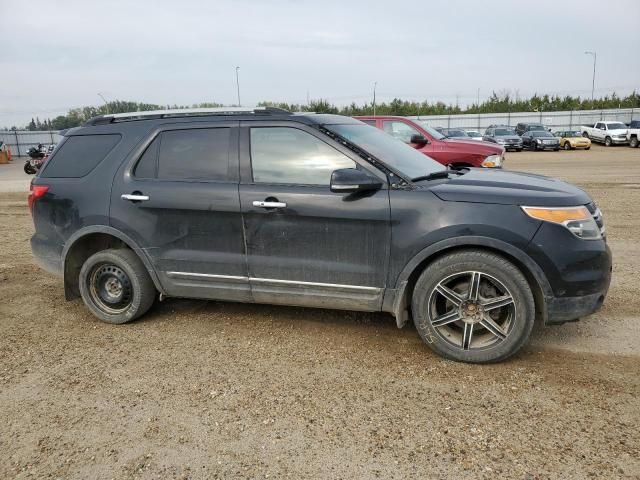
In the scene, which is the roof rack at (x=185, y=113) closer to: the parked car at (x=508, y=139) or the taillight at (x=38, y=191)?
the taillight at (x=38, y=191)

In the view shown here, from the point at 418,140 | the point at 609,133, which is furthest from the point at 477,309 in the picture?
the point at 609,133

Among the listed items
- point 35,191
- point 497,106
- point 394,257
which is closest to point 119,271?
point 35,191

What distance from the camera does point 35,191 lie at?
466cm

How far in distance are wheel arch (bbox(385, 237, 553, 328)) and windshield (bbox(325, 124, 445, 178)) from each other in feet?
2.12

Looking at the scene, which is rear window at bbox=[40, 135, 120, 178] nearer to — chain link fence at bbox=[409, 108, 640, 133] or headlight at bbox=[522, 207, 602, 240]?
headlight at bbox=[522, 207, 602, 240]

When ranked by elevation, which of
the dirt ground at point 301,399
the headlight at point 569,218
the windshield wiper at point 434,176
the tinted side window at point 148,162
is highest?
the tinted side window at point 148,162

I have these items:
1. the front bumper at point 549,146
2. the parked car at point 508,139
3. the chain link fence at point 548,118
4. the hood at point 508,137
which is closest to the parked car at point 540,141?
the front bumper at point 549,146

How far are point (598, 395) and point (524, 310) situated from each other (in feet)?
2.18

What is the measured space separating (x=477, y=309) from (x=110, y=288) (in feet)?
10.4

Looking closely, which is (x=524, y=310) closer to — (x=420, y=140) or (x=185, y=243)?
(x=185, y=243)

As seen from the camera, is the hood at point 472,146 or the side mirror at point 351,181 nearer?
the side mirror at point 351,181

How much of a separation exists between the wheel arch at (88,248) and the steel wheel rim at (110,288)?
22cm

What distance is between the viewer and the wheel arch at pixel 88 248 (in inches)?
172

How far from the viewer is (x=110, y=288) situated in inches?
181
